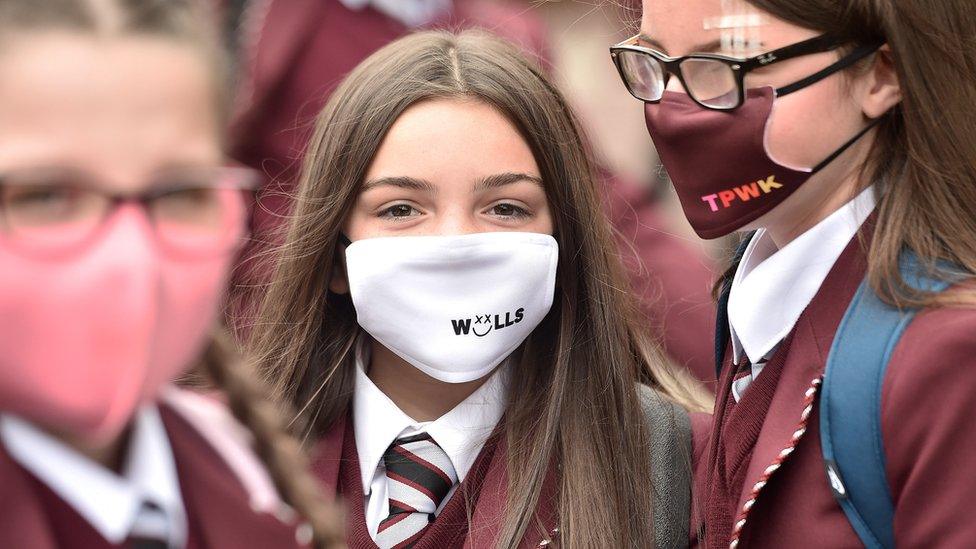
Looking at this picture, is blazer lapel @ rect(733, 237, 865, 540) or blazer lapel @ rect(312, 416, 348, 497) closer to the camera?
blazer lapel @ rect(733, 237, 865, 540)

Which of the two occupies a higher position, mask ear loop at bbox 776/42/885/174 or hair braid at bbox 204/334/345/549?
mask ear loop at bbox 776/42/885/174

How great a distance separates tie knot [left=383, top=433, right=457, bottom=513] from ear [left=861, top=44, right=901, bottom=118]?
124 centimetres

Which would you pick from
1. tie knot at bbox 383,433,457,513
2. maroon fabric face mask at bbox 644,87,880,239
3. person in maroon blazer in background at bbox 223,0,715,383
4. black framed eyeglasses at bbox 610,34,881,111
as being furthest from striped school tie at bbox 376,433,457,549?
person in maroon blazer in background at bbox 223,0,715,383

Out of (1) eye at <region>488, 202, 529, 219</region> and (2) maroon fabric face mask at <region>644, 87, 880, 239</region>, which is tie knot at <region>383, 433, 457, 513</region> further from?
(2) maroon fabric face mask at <region>644, 87, 880, 239</region>

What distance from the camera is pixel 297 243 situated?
317 cm

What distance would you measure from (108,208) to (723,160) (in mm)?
1510

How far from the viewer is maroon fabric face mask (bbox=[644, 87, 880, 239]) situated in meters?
2.58

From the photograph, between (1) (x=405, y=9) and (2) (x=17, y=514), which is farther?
(1) (x=405, y=9)

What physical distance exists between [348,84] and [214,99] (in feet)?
5.87

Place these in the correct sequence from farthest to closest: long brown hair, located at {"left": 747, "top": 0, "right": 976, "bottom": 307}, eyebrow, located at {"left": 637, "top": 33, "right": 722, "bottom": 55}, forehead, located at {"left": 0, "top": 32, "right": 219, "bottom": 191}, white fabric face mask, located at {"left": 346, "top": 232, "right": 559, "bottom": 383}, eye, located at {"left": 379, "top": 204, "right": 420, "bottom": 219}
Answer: eye, located at {"left": 379, "top": 204, "right": 420, "bottom": 219} < white fabric face mask, located at {"left": 346, "top": 232, "right": 559, "bottom": 383} < eyebrow, located at {"left": 637, "top": 33, "right": 722, "bottom": 55} < long brown hair, located at {"left": 747, "top": 0, "right": 976, "bottom": 307} < forehead, located at {"left": 0, "top": 32, "right": 219, "bottom": 191}

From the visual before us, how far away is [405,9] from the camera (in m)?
4.91

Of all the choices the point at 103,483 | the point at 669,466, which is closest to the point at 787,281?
the point at 669,466

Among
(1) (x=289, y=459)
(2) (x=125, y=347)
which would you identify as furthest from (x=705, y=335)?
(2) (x=125, y=347)

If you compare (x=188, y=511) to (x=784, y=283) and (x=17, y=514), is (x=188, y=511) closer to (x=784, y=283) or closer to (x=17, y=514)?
(x=17, y=514)
